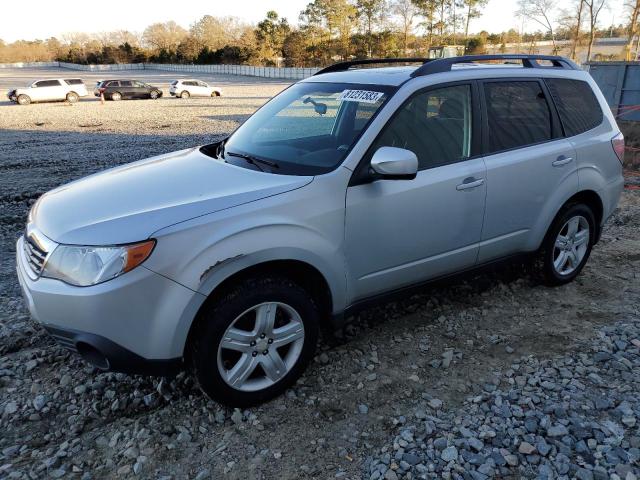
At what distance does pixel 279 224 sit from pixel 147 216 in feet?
2.22

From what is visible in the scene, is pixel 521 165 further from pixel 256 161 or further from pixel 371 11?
pixel 371 11

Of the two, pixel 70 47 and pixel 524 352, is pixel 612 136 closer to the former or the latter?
pixel 524 352

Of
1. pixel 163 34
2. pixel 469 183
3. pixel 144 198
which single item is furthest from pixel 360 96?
pixel 163 34

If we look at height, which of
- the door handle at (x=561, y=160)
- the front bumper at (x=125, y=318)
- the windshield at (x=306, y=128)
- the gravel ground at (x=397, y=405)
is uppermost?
the windshield at (x=306, y=128)

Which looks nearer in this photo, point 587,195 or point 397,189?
point 397,189

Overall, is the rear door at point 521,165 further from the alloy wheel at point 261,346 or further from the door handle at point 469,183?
the alloy wheel at point 261,346

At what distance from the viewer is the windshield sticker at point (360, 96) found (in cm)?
328

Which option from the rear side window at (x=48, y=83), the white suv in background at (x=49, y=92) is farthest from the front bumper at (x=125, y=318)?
the rear side window at (x=48, y=83)

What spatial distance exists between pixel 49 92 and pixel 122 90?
406 cm

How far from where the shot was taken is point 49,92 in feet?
97.7

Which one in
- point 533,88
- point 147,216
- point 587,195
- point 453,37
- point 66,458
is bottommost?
point 66,458

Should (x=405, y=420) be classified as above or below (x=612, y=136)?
below

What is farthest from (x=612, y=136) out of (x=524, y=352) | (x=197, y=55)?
(x=197, y=55)

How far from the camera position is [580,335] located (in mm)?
3672
